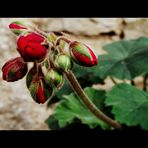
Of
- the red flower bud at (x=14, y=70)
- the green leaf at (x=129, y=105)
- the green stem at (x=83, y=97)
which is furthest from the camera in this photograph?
the green leaf at (x=129, y=105)

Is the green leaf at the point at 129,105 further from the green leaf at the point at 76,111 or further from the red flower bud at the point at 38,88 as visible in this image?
the red flower bud at the point at 38,88

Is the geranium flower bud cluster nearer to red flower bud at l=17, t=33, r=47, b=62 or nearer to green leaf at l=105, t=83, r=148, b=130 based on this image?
red flower bud at l=17, t=33, r=47, b=62

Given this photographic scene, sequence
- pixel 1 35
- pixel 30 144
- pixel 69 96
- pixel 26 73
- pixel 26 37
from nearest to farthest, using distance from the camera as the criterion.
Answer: pixel 26 37
pixel 26 73
pixel 30 144
pixel 69 96
pixel 1 35

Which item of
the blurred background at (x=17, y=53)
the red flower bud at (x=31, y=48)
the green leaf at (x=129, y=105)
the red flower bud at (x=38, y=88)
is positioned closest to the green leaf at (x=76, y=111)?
the green leaf at (x=129, y=105)

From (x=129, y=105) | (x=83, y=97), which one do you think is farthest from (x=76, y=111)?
(x=83, y=97)

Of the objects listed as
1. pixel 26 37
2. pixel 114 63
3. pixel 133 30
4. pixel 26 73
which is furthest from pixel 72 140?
pixel 133 30

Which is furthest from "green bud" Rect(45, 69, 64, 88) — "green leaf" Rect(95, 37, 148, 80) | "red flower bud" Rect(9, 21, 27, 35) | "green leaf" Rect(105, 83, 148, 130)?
"green leaf" Rect(95, 37, 148, 80)
